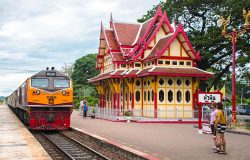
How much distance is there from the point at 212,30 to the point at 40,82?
69.0 feet

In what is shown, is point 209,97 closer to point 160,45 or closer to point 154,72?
point 154,72

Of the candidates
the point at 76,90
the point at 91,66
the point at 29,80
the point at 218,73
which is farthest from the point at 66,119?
the point at 91,66

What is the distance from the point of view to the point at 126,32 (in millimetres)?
34031

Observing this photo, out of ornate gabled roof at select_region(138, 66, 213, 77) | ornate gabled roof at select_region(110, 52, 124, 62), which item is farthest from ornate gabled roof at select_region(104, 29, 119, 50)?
ornate gabled roof at select_region(138, 66, 213, 77)

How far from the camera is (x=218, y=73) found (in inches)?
1459

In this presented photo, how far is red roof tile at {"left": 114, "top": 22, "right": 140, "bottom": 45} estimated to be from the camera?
107 ft

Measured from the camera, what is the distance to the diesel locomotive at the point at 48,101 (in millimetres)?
19188

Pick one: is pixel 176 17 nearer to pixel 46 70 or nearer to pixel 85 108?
pixel 85 108

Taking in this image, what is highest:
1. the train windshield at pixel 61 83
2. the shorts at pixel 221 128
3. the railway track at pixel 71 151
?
the train windshield at pixel 61 83

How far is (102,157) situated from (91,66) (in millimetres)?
62794

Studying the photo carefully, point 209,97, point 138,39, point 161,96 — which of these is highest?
point 138,39

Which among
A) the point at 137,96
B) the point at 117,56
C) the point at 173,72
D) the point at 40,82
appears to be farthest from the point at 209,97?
the point at 117,56

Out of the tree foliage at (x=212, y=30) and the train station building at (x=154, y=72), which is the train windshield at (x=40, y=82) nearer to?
the train station building at (x=154, y=72)

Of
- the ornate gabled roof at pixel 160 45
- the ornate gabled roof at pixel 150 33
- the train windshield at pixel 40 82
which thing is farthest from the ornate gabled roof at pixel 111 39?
the train windshield at pixel 40 82
